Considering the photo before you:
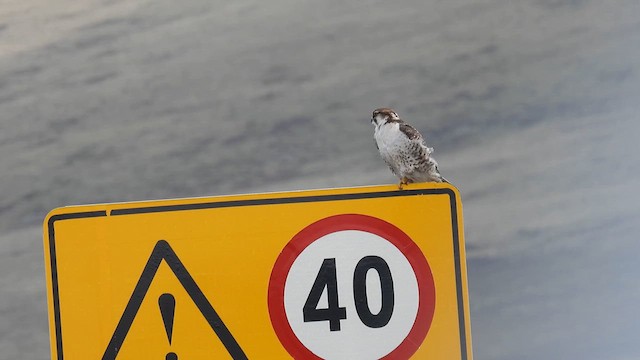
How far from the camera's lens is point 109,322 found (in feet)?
5.20

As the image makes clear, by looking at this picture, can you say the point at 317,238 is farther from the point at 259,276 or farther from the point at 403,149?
the point at 403,149

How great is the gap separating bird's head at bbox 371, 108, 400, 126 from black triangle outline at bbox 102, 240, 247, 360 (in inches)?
47.1

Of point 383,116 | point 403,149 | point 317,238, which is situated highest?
point 383,116

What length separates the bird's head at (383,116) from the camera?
257cm

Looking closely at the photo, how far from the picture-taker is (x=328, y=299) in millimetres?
1582

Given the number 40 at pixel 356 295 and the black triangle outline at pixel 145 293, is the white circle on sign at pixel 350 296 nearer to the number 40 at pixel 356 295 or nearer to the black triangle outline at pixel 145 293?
the number 40 at pixel 356 295

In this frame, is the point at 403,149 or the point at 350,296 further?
the point at 403,149

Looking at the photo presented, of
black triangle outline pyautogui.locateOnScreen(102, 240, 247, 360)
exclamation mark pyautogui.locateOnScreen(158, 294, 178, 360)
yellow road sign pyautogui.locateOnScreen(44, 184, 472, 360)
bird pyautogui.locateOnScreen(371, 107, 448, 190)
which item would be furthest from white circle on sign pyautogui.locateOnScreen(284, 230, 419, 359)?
bird pyautogui.locateOnScreen(371, 107, 448, 190)

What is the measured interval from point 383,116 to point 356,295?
3.73ft

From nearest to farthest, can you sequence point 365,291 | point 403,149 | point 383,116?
point 365,291 → point 403,149 → point 383,116

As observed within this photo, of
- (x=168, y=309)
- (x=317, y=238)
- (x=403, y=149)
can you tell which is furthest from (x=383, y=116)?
(x=168, y=309)

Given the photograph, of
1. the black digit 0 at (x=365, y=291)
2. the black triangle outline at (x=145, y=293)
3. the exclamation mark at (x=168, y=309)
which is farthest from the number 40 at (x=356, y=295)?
the exclamation mark at (x=168, y=309)

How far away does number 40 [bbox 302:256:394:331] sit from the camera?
61.7 inches

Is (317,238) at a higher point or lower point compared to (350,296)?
higher
